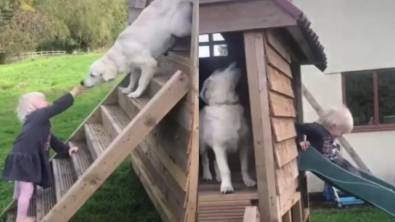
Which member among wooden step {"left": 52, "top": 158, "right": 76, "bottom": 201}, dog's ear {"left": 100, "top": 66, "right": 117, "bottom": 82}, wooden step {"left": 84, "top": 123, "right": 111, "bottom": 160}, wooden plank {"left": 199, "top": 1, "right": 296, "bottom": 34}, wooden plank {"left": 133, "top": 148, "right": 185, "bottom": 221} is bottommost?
wooden plank {"left": 133, "top": 148, "right": 185, "bottom": 221}

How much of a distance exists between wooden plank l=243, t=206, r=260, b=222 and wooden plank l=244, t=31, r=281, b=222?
15 cm

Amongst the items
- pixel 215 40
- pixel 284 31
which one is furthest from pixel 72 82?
pixel 284 31

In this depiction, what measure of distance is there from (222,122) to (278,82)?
797 mm

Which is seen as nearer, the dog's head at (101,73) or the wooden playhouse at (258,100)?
the wooden playhouse at (258,100)

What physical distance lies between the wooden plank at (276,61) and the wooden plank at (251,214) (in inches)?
42.5

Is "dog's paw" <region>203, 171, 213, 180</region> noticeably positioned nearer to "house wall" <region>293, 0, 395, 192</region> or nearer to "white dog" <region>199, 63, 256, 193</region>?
"white dog" <region>199, 63, 256, 193</region>

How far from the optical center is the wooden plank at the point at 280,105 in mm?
5134

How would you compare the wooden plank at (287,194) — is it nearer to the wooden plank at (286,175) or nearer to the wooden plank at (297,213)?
the wooden plank at (286,175)


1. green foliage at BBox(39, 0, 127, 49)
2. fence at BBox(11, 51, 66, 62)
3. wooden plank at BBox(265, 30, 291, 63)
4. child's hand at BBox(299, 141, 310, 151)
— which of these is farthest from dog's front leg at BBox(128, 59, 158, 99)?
green foliage at BBox(39, 0, 127, 49)

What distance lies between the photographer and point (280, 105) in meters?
5.64

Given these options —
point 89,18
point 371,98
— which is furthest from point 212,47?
point 89,18

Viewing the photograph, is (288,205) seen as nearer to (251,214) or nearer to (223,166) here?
(223,166)

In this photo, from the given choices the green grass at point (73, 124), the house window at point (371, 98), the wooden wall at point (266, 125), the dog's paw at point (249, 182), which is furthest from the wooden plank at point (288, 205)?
the house window at point (371, 98)

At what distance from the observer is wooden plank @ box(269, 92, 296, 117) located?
5134 mm
